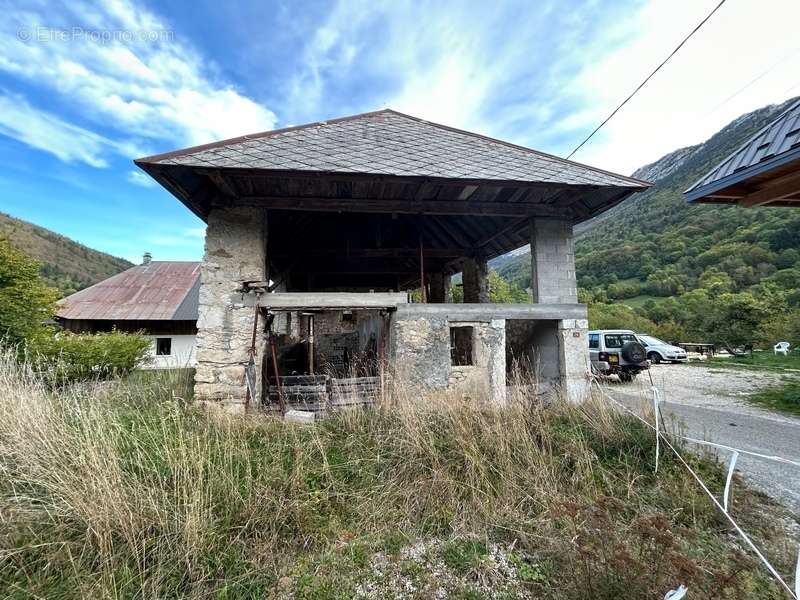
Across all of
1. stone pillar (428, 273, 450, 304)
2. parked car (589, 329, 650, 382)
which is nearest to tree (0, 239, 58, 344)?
stone pillar (428, 273, 450, 304)

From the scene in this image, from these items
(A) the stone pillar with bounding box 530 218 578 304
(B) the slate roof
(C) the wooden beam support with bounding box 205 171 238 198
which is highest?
(B) the slate roof

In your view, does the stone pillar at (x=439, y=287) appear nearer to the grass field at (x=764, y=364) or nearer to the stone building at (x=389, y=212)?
the stone building at (x=389, y=212)

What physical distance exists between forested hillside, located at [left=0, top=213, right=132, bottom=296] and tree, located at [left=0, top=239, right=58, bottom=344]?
39.6 meters

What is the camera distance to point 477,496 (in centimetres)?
321

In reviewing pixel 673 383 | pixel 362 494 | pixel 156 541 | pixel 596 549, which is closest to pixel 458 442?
pixel 362 494

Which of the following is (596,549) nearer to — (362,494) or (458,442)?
(458,442)

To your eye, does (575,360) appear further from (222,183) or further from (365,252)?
(222,183)

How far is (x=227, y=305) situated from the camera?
19.1 feet

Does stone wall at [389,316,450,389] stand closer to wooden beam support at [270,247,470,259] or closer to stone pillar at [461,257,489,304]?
wooden beam support at [270,247,470,259]

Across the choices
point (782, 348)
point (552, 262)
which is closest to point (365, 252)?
point (552, 262)

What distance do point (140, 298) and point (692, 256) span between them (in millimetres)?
47222

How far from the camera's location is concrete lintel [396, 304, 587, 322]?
6184 millimetres

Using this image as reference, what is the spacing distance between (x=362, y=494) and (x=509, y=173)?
16.4 ft

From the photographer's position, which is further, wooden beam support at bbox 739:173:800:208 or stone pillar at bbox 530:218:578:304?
stone pillar at bbox 530:218:578:304
